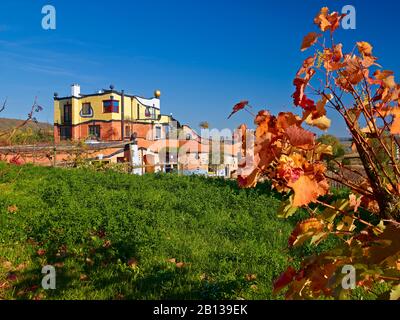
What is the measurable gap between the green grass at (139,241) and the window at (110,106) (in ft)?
75.0

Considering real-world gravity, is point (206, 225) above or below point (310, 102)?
below

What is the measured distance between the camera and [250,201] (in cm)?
720

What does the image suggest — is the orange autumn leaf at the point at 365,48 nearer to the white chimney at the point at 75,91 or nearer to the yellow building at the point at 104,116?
the yellow building at the point at 104,116

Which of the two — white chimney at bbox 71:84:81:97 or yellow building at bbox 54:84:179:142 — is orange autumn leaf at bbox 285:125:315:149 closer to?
yellow building at bbox 54:84:179:142

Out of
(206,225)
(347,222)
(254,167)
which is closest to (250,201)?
(206,225)

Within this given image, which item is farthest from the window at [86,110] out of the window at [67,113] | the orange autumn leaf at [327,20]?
the orange autumn leaf at [327,20]

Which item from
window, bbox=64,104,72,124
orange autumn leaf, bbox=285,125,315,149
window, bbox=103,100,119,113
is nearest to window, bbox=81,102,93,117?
window, bbox=64,104,72,124

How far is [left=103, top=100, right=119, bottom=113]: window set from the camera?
30047mm

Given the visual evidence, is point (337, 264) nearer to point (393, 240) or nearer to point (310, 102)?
point (393, 240)

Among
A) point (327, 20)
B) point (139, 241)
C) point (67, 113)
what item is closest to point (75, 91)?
point (67, 113)

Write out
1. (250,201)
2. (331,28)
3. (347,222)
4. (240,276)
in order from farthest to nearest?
(250,201), (240,276), (347,222), (331,28)

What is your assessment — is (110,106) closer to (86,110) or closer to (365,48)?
(86,110)

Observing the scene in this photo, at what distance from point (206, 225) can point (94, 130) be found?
2796 centimetres

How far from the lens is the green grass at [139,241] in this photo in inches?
138
